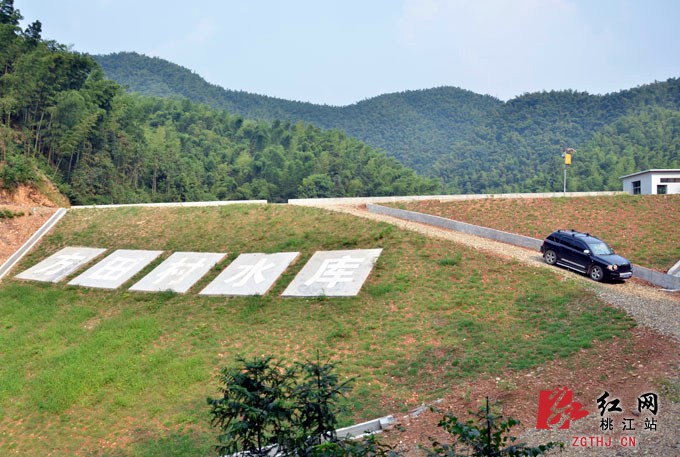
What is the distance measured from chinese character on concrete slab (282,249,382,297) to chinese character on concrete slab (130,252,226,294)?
4976 millimetres

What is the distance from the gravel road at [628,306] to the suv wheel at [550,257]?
24 centimetres

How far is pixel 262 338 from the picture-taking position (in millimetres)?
19891

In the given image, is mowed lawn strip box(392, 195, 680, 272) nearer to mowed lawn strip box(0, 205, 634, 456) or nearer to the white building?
mowed lawn strip box(0, 205, 634, 456)

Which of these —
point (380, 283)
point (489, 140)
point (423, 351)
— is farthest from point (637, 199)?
point (489, 140)

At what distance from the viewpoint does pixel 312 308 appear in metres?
21.6

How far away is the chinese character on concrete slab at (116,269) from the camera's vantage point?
26375 millimetres

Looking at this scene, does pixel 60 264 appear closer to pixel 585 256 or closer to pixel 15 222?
pixel 15 222

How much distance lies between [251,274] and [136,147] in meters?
52.9

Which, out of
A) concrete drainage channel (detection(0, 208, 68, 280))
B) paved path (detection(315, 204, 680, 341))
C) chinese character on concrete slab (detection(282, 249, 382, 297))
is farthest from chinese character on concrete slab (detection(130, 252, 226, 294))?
paved path (detection(315, 204, 680, 341))

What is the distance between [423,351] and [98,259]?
1938cm

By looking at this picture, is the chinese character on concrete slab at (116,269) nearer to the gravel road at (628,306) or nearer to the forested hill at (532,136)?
the gravel road at (628,306)

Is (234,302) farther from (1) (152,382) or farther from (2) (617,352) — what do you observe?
(2) (617,352)

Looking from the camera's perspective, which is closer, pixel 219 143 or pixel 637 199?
pixel 637 199

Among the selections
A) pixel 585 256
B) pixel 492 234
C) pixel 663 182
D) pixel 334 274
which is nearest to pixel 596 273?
pixel 585 256
